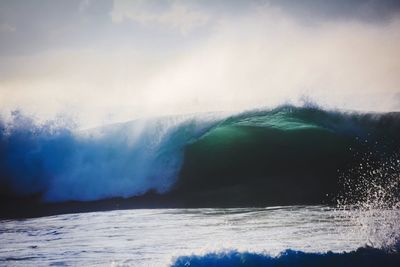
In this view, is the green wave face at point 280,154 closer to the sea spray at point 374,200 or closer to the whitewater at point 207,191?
the whitewater at point 207,191

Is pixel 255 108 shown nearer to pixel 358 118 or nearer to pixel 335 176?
pixel 358 118

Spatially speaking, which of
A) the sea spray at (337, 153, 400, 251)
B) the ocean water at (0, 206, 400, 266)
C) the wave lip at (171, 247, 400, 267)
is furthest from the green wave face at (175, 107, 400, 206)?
the wave lip at (171, 247, 400, 267)

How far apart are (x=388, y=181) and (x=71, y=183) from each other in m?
7.20

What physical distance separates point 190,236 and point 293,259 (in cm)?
194

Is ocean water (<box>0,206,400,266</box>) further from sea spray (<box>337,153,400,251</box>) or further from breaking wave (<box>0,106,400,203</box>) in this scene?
breaking wave (<box>0,106,400,203</box>)

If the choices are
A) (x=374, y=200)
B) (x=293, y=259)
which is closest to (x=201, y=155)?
(x=374, y=200)

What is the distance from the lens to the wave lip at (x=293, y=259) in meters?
3.69

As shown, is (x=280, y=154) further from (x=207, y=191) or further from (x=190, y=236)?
(x=190, y=236)

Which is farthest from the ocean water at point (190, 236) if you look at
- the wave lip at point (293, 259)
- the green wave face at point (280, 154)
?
the green wave face at point (280, 154)

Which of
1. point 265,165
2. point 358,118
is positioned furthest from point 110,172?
point 358,118

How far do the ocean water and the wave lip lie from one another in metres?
0.02

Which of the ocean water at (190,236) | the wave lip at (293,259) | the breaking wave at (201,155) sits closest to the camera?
the wave lip at (293,259)

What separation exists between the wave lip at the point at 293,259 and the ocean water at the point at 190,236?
0.05 feet

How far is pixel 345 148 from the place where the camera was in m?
10.1
